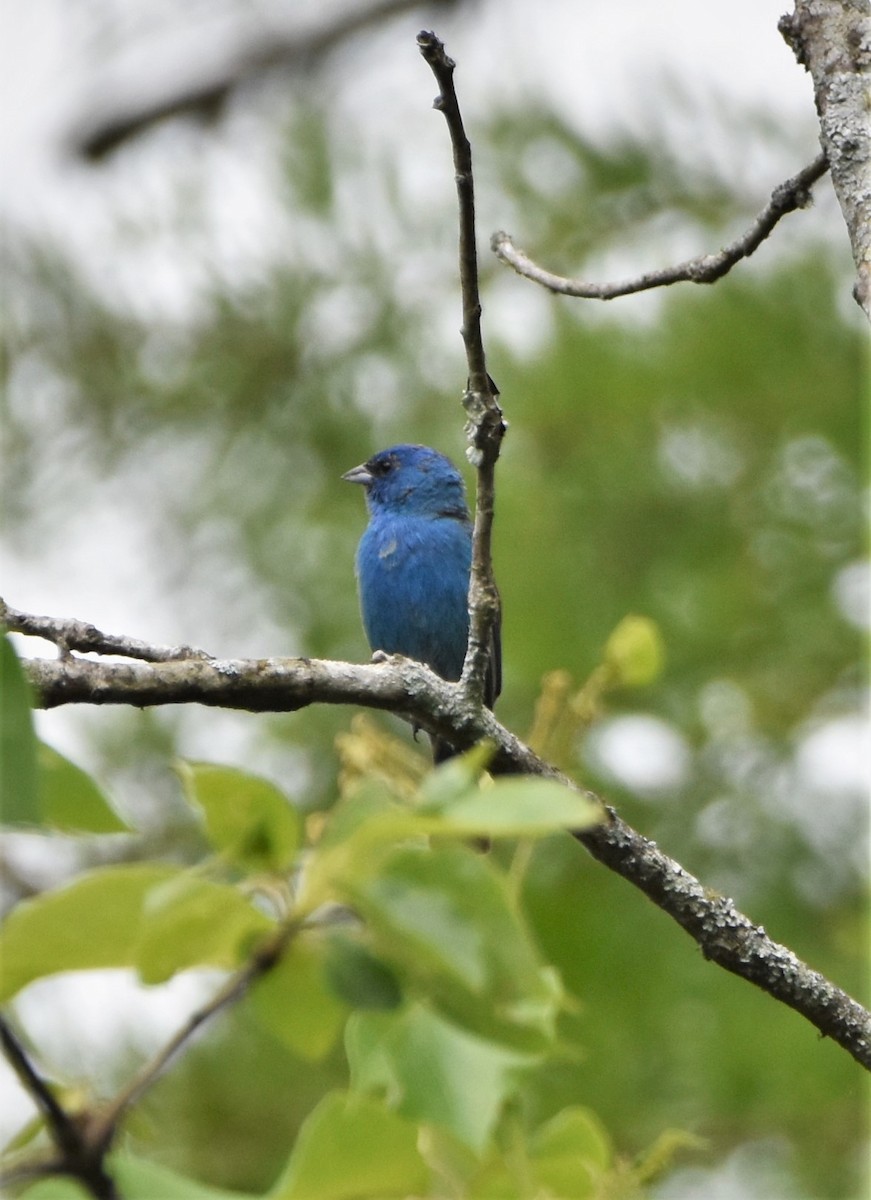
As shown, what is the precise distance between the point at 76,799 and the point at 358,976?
0.66ft

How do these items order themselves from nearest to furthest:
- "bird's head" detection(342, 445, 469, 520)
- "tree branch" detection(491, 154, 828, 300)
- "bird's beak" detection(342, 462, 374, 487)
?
"tree branch" detection(491, 154, 828, 300) < "bird's head" detection(342, 445, 469, 520) < "bird's beak" detection(342, 462, 374, 487)

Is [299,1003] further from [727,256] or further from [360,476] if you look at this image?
[360,476]

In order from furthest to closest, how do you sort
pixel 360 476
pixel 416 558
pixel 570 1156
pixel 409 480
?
pixel 360 476 → pixel 409 480 → pixel 416 558 → pixel 570 1156

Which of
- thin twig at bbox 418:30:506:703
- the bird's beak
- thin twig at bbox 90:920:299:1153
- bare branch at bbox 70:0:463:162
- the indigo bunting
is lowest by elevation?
thin twig at bbox 90:920:299:1153

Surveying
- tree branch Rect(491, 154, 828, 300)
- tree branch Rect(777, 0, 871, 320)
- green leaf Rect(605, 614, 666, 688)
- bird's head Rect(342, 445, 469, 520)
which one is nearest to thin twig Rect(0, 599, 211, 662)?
green leaf Rect(605, 614, 666, 688)

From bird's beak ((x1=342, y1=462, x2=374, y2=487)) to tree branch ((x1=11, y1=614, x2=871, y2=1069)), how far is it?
3.84 meters

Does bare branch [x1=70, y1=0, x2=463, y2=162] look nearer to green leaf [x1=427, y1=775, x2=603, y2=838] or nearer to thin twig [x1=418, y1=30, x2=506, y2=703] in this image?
thin twig [x1=418, y1=30, x2=506, y2=703]

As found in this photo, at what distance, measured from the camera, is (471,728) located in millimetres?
2254

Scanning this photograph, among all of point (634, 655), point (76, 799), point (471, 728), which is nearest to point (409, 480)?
point (634, 655)

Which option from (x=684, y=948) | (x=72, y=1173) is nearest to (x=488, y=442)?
(x=72, y=1173)

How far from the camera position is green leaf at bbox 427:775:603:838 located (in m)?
0.79

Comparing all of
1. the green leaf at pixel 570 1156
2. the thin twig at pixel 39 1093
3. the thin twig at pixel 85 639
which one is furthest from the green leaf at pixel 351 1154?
the thin twig at pixel 85 639

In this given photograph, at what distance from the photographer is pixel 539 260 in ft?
19.5

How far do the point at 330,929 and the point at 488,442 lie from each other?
1213 millimetres
